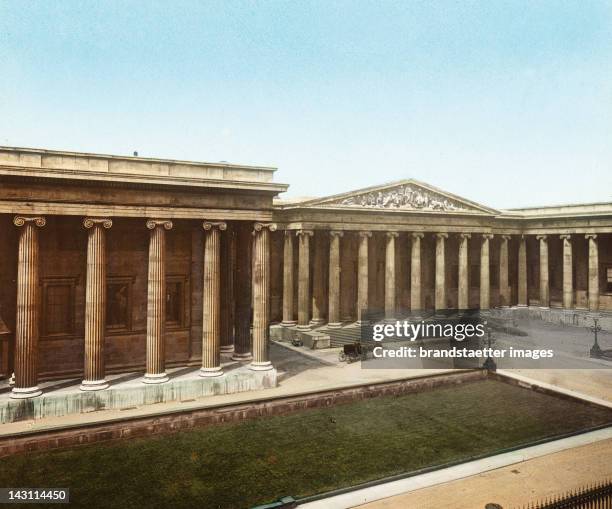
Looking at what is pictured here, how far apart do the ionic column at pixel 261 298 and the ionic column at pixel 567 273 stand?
33.4 m

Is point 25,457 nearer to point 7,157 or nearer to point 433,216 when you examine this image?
point 7,157

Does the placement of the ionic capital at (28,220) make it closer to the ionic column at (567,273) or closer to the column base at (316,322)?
the column base at (316,322)

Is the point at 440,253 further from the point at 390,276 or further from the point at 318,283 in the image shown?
the point at 318,283

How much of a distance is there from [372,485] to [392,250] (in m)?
27.7

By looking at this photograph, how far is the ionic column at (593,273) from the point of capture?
43.6 m

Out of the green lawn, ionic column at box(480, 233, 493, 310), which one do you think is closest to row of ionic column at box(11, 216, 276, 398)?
the green lawn

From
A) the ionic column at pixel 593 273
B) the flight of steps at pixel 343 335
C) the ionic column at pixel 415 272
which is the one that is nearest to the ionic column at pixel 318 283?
the flight of steps at pixel 343 335

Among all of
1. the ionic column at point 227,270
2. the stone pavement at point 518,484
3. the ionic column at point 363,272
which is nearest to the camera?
the stone pavement at point 518,484

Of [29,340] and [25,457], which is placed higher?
[29,340]

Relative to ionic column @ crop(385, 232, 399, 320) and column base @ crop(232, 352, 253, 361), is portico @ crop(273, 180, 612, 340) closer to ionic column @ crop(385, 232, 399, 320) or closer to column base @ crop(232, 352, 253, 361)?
ionic column @ crop(385, 232, 399, 320)

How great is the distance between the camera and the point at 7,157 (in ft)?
64.8

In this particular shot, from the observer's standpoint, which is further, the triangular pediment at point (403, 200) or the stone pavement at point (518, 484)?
the triangular pediment at point (403, 200)

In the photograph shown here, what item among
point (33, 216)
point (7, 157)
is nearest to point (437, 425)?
point (33, 216)

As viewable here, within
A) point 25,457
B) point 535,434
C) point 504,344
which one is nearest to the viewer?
point 25,457
